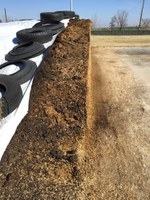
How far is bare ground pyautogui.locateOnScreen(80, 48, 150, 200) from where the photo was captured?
4.03 m

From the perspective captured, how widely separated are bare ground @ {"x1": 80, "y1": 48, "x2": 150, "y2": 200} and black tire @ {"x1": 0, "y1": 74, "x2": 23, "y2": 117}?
1.71m

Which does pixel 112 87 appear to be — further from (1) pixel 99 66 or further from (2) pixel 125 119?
(1) pixel 99 66

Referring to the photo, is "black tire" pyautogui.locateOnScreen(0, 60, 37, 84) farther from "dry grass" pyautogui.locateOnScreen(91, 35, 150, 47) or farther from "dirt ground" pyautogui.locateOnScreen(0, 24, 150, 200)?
"dry grass" pyautogui.locateOnScreen(91, 35, 150, 47)

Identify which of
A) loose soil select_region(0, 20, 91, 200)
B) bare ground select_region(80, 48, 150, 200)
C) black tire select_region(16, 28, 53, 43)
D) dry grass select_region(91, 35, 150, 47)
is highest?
black tire select_region(16, 28, 53, 43)

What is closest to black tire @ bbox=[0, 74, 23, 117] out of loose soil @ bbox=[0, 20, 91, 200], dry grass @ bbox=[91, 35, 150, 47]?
loose soil @ bbox=[0, 20, 91, 200]

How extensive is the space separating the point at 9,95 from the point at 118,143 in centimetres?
255

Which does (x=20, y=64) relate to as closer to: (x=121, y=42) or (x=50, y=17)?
(x=50, y=17)

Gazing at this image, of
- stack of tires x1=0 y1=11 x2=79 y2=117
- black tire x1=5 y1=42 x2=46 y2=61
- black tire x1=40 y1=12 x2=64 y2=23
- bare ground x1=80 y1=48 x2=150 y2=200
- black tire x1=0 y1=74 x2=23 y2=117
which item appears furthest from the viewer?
black tire x1=40 y1=12 x2=64 y2=23

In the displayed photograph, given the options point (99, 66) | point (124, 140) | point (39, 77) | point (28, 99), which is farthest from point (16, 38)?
point (124, 140)

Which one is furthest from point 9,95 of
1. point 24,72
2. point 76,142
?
point 76,142

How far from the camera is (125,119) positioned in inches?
254

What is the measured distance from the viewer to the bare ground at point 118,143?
403 centimetres

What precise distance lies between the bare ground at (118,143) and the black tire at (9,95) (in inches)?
67.2

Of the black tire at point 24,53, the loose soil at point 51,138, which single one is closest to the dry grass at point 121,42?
the black tire at point 24,53
